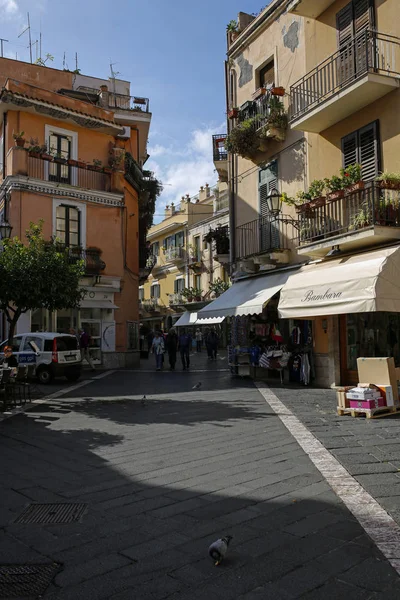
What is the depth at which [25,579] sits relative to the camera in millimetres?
3266

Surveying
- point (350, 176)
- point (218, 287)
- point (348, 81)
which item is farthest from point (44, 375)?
point (218, 287)

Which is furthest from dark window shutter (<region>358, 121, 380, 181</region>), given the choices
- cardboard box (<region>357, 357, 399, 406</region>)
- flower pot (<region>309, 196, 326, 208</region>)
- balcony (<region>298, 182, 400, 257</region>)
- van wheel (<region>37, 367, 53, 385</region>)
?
van wheel (<region>37, 367, 53, 385</region>)

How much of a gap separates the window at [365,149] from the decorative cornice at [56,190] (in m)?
13.4

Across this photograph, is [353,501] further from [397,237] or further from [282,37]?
[282,37]

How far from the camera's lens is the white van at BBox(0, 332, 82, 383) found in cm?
1666

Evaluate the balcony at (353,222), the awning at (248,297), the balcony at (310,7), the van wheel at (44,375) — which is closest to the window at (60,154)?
the van wheel at (44,375)

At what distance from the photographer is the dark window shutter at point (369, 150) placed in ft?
38.4

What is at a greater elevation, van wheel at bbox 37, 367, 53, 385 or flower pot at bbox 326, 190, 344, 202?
flower pot at bbox 326, 190, 344, 202

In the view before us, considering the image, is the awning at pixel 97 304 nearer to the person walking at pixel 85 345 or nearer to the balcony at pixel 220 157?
the person walking at pixel 85 345

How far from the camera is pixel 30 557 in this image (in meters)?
3.59

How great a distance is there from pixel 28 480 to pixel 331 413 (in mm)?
5546

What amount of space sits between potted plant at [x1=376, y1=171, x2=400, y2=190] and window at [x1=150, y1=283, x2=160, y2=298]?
4363 cm

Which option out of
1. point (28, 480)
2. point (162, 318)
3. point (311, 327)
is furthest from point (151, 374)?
point (162, 318)

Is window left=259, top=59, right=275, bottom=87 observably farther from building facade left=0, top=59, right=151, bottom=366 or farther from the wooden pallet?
the wooden pallet
